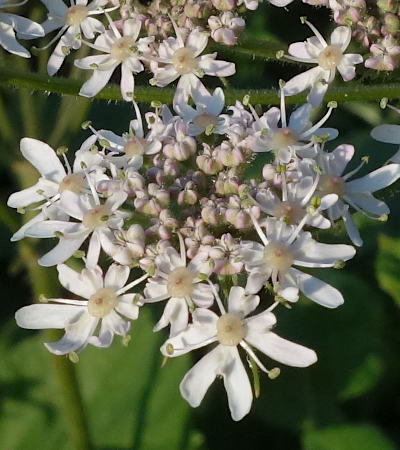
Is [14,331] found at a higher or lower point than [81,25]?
lower

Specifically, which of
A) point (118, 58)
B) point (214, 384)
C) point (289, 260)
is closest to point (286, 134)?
point (289, 260)

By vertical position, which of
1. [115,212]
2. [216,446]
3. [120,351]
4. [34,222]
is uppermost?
[115,212]

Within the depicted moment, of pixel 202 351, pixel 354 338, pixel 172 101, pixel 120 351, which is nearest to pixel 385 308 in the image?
pixel 354 338

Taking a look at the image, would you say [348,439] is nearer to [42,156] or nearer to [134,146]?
[134,146]

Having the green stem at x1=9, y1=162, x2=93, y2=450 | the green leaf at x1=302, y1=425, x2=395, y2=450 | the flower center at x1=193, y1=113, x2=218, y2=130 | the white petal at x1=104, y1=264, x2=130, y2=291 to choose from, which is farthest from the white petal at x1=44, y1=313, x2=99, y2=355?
the green leaf at x1=302, y1=425, x2=395, y2=450

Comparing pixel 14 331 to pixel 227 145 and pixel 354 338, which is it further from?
pixel 227 145

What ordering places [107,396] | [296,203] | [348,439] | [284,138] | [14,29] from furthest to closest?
[107,396] → [348,439] → [14,29] → [284,138] → [296,203]
